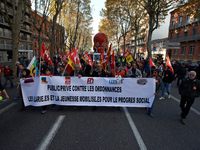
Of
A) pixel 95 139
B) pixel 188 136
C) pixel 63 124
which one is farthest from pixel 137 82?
pixel 63 124

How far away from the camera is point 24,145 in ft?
8.93

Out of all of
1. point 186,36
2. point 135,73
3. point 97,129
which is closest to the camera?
point 97,129

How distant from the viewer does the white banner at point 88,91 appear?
4.30m

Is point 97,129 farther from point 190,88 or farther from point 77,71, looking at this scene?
point 190,88

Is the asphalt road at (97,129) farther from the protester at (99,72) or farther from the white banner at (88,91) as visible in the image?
the protester at (99,72)

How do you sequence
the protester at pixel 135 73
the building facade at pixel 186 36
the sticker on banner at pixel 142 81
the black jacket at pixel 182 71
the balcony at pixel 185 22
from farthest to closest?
the balcony at pixel 185 22 < the building facade at pixel 186 36 < the black jacket at pixel 182 71 < the protester at pixel 135 73 < the sticker on banner at pixel 142 81

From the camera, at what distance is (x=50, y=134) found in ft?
10.2

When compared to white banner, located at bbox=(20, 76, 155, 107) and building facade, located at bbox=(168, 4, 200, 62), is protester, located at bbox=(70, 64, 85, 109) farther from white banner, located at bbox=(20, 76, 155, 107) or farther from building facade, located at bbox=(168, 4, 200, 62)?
building facade, located at bbox=(168, 4, 200, 62)

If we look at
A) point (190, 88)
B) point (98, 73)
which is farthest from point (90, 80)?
point (190, 88)

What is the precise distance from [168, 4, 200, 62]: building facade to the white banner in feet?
85.9

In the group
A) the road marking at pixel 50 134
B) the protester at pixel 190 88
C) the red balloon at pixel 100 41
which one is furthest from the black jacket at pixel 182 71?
the red balloon at pixel 100 41

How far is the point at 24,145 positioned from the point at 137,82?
3797 millimetres

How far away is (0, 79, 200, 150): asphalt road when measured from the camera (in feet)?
9.12

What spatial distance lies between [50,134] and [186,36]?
33.9m
